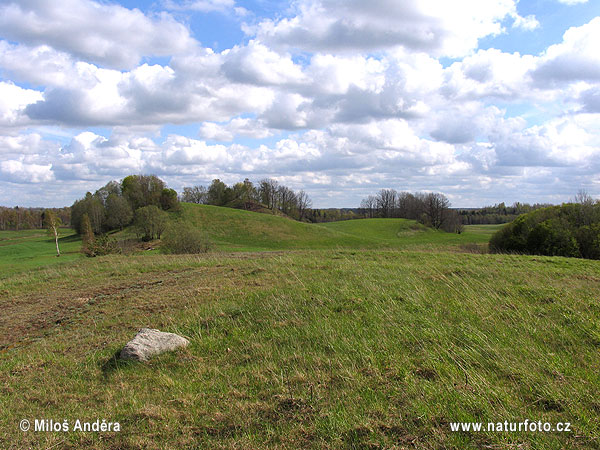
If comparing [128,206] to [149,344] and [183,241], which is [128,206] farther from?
[149,344]

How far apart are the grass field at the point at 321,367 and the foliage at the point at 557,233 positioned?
26.6 meters

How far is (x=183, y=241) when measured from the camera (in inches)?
1432

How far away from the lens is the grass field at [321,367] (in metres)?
4.10

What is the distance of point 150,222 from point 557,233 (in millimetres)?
53588

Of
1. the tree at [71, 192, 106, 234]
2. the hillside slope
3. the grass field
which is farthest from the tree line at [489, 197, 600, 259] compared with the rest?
the tree at [71, 192, 106, 234]

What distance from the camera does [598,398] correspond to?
412cm

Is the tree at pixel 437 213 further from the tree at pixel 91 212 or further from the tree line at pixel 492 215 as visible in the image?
the tree at pixel 91 212

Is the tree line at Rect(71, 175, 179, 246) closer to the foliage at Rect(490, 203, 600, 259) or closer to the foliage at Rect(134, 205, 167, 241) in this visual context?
the foliage at Rect(134, 205, 167, 241)

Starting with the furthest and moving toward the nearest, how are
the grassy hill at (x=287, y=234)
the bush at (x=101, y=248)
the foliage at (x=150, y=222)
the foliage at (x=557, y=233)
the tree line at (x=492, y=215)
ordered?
the tree line at (x=492, y=215) < the grassy hill at (x=287, y=234) < the foliage at (x=150, y=222) < the bush at (x=101, y=248) < the foliage at (x=557, y=233)

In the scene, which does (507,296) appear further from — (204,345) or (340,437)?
(204,345)

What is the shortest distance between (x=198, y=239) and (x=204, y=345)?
31.3 metres

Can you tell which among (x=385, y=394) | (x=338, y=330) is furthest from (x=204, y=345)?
(x=385, y=394)

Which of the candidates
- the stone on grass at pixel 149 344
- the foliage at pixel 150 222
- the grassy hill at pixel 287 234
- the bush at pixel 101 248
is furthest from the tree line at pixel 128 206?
the stone on grass at pixel 149 344

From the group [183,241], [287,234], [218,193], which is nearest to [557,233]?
[183,241]
